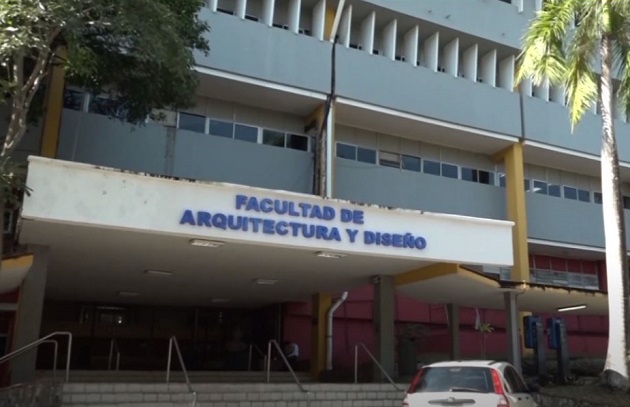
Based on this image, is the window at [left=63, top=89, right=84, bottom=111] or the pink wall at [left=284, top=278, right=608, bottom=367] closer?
the window at [left=63, top=89, right=84, bottom=111]

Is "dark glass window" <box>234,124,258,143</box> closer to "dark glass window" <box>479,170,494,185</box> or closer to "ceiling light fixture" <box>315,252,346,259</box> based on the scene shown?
"ceiling light fixture" <box>315,252,346,259</box>

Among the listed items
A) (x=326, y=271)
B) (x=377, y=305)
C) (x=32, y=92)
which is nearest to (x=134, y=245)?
(x=32, y=92)

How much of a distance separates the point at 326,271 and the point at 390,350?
104 inches

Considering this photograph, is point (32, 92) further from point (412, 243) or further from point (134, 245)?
point (412, 243)

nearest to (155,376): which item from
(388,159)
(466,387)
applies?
(466,387)

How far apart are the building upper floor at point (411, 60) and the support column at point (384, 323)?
7467 millimetres

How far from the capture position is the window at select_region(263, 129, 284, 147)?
23109 mm

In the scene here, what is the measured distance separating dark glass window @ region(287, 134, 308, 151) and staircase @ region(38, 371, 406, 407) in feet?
30.7

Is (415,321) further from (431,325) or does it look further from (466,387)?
(466,387)

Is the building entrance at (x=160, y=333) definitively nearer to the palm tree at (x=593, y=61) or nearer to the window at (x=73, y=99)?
the window at (x=73, y=99)

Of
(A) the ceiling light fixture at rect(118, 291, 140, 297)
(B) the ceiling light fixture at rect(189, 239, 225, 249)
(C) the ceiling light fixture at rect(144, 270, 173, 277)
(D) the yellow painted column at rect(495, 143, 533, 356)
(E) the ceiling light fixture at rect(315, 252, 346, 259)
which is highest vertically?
(D) the yellow painted column at rect(495, 143, 533, 356)

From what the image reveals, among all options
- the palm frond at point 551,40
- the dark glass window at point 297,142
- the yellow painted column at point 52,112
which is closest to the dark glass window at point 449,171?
the dark glass window at point 297,142

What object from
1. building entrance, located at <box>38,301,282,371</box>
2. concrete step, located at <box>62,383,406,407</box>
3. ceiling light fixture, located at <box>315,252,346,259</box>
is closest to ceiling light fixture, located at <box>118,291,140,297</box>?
building entrance, located at <box>38,301,282,371</box>

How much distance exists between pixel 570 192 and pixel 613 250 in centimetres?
1532
